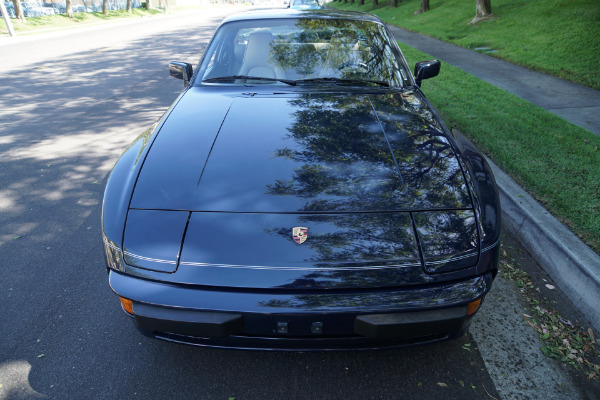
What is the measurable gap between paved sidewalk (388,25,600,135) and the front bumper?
4.38m

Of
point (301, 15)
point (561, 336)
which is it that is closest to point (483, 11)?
point (301, 15)

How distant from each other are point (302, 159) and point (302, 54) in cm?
140

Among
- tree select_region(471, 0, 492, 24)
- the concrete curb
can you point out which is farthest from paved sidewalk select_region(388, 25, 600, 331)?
tree select_region(471, 0, 492, 24)

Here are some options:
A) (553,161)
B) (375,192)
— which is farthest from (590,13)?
(375,192)

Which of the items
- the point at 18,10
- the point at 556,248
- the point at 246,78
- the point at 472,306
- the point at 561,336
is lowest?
the point at 561,336

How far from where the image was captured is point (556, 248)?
2.68 meters

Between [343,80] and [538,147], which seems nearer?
[343,80]

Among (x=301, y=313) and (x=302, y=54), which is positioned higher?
(x=302, y=54)

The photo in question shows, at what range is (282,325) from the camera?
5.25ft

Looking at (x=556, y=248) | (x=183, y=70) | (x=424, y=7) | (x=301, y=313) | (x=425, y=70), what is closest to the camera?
(x=301, y=313)

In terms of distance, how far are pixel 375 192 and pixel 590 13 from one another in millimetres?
11568

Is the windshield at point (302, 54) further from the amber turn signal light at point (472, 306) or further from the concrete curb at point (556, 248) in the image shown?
the amber turn signal light at point (472, 306)

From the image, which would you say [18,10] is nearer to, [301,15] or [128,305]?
[301,15]

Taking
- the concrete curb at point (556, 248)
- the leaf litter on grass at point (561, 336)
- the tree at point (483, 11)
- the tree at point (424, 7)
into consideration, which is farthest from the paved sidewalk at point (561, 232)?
the tree at point (424, 7)
